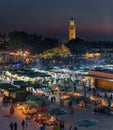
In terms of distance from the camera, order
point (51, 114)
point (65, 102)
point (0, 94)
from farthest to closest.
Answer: point (0, 94) < point (65, 102) < point (51, 114)

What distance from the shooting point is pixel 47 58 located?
65750mm

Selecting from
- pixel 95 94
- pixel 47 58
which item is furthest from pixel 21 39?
pixel 95 94

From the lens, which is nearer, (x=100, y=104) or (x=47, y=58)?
(x=100, y=104)

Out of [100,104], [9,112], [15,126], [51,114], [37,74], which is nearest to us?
[15,126]

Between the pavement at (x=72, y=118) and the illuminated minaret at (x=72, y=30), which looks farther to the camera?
the illuminated minaret at (x=72, y=30)

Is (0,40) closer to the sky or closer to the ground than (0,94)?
closer to the sky

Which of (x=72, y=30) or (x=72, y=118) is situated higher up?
(x=72, y=30)

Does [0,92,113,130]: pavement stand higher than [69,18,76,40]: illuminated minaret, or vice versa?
[69,18,76,40]: illuminated minaret

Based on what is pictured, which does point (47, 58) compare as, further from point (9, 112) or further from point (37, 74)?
point (9, 112)

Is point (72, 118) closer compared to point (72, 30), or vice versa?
point (72, 118)

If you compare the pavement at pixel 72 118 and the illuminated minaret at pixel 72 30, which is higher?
the illuminated minaret at pixel 72 30

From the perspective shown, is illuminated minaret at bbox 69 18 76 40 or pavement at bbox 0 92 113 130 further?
illuminated minaret at bbox 69 18 76 40

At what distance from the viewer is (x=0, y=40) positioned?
9238cm

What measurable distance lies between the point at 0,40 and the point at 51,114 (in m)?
77.1
